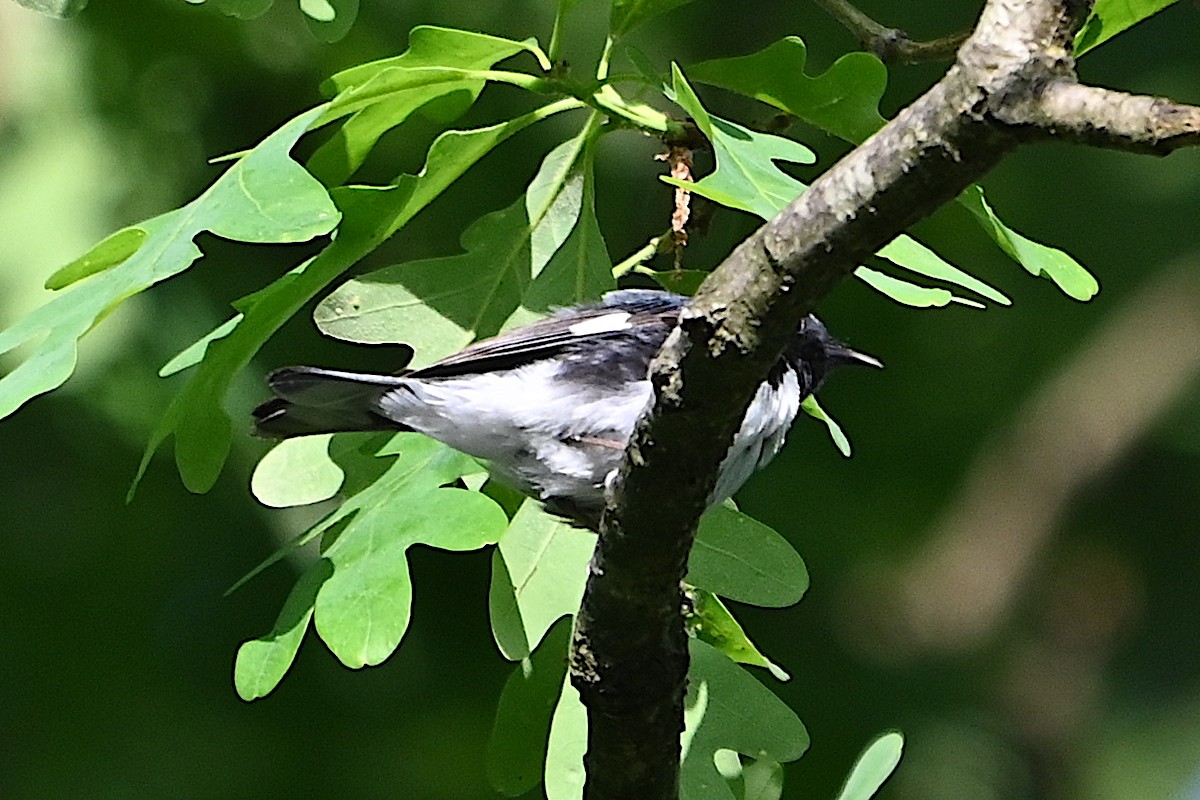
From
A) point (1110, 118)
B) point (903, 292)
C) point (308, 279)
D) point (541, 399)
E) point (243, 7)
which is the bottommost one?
point (541, 399)

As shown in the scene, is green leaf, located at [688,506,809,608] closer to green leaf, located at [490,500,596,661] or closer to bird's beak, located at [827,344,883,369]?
green leaf, located at [490,500,596,661]

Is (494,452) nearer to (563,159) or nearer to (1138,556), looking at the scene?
(563,159)

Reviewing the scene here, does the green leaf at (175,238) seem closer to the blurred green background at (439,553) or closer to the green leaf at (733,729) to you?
the green leaf at (733,729)

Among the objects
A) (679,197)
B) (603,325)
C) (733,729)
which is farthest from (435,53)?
(733,729)

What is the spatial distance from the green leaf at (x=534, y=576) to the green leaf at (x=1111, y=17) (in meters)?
0.75

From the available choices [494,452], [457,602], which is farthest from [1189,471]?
[494,452]

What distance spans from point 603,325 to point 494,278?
0.48ft

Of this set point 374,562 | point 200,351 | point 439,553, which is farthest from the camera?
point 439,553

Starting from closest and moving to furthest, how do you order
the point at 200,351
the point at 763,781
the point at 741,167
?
the point at 741,167, the point at 200,351, the point at 763,781

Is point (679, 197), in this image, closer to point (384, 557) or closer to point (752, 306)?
point (384, 557)

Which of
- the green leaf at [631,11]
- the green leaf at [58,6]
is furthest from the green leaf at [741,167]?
the green leaf at [58,6]

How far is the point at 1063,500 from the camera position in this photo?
4191 millimetres

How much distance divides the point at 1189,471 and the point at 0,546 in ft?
9.41

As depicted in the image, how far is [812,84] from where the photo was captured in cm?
154
